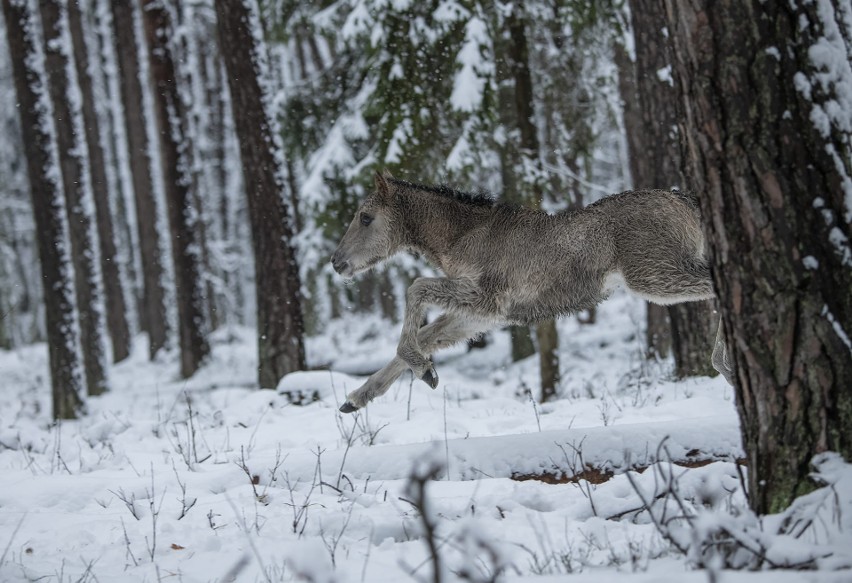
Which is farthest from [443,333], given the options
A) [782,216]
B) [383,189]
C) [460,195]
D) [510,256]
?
[782,216]

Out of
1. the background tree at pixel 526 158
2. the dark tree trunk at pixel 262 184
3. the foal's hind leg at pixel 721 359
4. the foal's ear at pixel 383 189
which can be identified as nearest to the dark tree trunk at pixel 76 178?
the dark tree trunk at pixel 262 184

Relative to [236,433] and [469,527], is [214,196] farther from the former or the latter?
[469,527]

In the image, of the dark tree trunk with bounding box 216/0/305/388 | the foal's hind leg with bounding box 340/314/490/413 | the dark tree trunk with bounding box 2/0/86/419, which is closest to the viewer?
the foal's hind leg with bounding box 340/314/490/413

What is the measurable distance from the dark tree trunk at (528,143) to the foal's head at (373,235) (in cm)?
433

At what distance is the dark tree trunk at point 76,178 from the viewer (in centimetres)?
1416

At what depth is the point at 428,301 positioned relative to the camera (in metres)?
6.66

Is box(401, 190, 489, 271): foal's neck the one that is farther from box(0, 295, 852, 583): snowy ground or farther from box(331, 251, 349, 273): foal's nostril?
box(0, 295, 852, 583): snowy ground

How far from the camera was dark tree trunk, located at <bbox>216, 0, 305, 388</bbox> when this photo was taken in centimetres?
1045

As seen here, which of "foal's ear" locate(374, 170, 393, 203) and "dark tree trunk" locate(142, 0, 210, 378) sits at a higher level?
"dark tree trunk" locate(142, 0, 210, 378)

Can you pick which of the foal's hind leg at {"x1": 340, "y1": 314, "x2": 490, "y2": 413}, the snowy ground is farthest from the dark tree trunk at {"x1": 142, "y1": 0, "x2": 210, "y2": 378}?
the foal's hind leg at {"x1": 340, "y1": 314, "x2": 490, "y2": 413}

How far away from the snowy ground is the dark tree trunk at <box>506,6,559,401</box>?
2.98m

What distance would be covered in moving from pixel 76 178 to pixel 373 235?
32.7 ft

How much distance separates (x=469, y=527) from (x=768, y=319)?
1.72 metres

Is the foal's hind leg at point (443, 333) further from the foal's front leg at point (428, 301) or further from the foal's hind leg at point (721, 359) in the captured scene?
the foal's hind leg at point (721, 359)
